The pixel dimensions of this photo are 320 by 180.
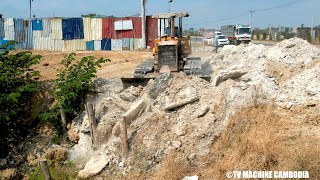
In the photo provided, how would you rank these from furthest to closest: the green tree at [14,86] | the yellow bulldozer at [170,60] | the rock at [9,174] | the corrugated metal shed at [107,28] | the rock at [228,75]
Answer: the corrugated metal shed at [107,28]
the yellow bulldozer at [170,60]
the green tree at [14,86]
the rock at [228,75]
the rock at [9,174]

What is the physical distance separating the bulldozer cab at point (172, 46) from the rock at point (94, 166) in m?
4.85

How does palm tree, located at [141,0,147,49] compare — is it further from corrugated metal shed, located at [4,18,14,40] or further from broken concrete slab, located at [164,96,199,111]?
broken concrete slab, located at [164,96,199,111]

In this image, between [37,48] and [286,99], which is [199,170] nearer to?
[286,99]

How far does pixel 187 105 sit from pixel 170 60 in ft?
12.1

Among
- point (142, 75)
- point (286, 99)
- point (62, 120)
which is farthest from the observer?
point (142, 75)

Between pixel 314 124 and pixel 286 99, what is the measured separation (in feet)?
3.41

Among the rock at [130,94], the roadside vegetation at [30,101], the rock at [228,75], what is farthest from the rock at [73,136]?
the rock at [228,75]

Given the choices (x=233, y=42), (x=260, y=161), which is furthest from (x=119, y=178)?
(x=233, y=42)

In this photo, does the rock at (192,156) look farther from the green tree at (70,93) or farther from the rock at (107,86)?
the green tree at (70,93)

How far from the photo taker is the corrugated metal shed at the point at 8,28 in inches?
1121

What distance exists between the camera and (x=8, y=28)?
2866 cm

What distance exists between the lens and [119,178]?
28.9 ft

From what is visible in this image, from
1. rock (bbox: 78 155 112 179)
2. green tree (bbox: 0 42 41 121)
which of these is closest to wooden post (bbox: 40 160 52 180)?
rock (bbox: 78 155 112 179)

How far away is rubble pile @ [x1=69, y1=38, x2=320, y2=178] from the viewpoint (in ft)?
29.7
